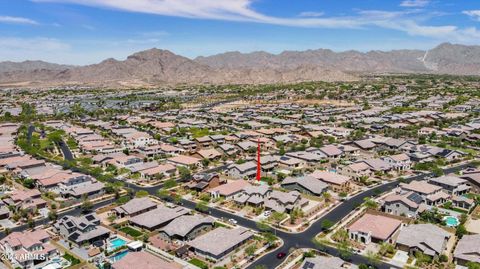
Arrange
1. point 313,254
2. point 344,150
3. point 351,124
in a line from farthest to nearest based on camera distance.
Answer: point 351,124
point 344,150
point 313,254

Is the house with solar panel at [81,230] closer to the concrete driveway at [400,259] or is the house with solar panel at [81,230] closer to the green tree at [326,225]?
the green tree at [326,225]

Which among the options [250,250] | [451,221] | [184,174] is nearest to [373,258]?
[250,250]

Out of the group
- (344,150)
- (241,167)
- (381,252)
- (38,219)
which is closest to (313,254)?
(381,252)

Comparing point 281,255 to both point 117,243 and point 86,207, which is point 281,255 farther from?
point 86,207

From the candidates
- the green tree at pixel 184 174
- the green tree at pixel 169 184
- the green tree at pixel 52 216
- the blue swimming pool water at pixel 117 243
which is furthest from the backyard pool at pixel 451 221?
the green tree at pixel 52 216

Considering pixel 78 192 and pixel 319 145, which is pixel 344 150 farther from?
pixel 78 192

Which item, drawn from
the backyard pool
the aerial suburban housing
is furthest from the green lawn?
the backyard pool
